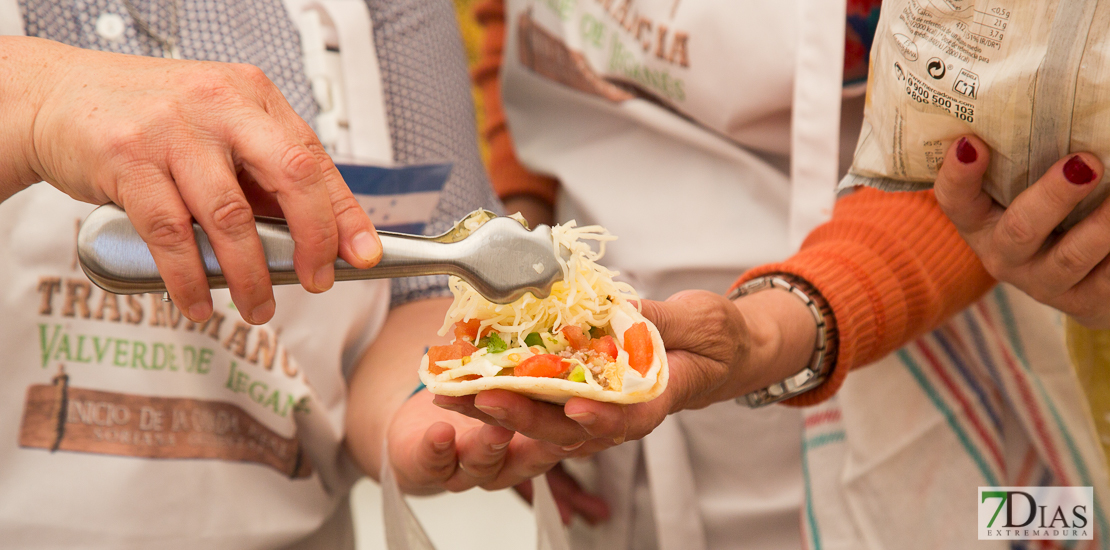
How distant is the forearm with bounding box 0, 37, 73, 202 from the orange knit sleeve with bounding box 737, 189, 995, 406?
2.91 ft

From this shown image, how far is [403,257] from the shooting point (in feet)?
2.43

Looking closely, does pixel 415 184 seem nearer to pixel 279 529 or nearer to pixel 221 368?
pixel 221 368

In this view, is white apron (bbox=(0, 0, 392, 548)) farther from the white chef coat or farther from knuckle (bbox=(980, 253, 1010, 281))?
knuckle (bbox=(980, 253, 1010, 281))

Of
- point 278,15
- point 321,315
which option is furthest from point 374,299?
point 278,15

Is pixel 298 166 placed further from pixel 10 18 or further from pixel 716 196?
pixel 716 196

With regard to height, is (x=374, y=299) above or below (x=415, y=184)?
below

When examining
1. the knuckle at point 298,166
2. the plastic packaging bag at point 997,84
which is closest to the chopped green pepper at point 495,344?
the knuckle at point 298,166

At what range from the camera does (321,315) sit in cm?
118

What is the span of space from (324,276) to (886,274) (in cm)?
76

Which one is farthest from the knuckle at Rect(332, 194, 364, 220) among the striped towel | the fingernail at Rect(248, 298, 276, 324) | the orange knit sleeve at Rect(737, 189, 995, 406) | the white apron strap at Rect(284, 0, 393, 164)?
the striped towel

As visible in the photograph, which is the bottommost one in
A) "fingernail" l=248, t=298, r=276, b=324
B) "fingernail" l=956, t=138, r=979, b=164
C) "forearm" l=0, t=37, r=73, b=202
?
"fingernail" l=248, t=298, r=276, b=324

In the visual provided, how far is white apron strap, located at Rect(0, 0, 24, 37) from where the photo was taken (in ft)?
3.26

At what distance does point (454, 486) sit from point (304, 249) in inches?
16.4

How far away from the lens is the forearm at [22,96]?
2.40 ft
